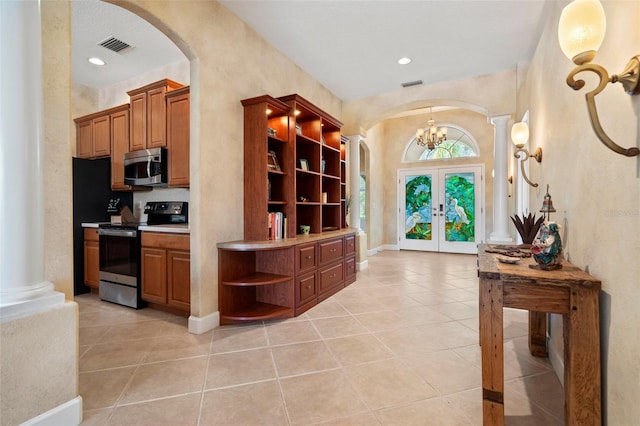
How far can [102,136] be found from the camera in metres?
4.14

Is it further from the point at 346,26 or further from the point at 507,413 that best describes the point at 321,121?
the point at 507,413

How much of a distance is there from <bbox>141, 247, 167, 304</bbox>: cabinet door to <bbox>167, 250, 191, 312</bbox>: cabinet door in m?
0.08

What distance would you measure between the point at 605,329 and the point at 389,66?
12.6 ft

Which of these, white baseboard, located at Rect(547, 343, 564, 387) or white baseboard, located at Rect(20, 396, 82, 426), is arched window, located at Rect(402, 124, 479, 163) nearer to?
white baseboard, located at Rect(547, 343, 564, 387)

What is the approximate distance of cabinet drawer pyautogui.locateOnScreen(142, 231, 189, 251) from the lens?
2875mm

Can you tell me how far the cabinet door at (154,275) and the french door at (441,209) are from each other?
6.15 metres

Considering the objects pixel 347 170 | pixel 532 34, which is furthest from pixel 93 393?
pixel 532 34

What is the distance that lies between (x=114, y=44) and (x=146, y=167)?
1549 millimetres

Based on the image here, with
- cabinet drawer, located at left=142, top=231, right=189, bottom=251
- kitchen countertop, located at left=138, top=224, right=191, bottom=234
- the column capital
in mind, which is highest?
→ the column capital

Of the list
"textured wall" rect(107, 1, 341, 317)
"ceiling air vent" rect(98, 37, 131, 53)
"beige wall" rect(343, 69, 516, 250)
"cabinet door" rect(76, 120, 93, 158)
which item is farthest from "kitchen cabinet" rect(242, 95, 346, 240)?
"cabinet door" rect(76, 120, 93, 158)

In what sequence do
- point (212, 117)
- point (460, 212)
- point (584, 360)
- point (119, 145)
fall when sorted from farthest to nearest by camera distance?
point (460, 212) → point (119, 145) → point (212, 117) → point (584, 360)

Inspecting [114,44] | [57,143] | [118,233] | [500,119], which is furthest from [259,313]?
[500,119]

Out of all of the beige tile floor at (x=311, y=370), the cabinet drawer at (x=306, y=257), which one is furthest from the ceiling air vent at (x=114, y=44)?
the cabinet drawer at (x=306, y=257)

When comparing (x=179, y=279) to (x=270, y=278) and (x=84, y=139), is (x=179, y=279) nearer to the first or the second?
(x=270, y=278)
